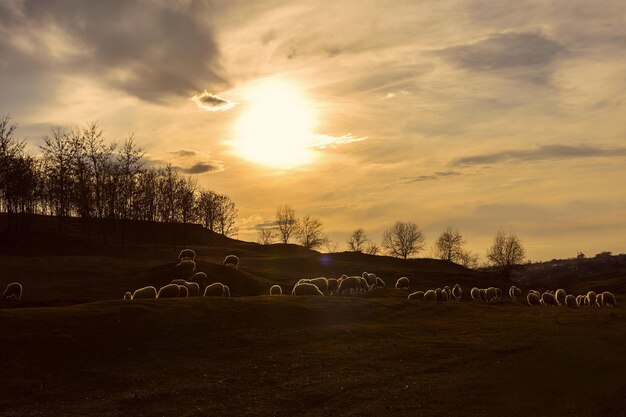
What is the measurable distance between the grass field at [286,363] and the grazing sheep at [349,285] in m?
15.2

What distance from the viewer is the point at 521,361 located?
83.0ft

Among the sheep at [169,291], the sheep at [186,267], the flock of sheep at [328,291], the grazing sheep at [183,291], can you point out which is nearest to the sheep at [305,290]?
the flock of sheep at [328,291]

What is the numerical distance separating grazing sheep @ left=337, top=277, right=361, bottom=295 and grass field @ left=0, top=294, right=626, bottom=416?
49.8 ft

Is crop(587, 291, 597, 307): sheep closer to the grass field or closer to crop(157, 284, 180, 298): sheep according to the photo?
the grass field

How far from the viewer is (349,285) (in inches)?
2041

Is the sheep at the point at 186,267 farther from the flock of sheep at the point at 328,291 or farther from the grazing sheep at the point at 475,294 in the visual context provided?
the grazing sheep at the point at 475,294

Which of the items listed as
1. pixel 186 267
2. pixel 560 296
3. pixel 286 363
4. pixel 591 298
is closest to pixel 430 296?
pixel 560 296

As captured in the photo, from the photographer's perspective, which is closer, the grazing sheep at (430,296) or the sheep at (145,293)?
the sheep at (145,293)

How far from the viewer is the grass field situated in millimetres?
19172

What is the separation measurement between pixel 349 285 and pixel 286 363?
28.0m

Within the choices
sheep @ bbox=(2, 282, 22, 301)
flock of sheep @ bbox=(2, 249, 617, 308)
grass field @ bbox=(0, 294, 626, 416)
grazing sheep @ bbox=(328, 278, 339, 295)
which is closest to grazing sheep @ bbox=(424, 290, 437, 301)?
flock of sheep @ bbox=(2, 249, 617, 308)

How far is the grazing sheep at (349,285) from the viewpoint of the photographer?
51287 mm

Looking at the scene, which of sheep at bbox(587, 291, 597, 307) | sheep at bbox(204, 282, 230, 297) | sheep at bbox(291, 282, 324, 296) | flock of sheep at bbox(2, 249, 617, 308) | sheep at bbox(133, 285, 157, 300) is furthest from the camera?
sheep at bbox(587, 291, 597, 307)

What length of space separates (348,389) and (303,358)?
4.88 metres
